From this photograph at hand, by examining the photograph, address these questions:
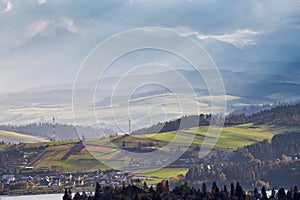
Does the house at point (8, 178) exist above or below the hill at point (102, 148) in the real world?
below

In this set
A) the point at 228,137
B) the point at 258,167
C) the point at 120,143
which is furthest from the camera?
the point at 228,137

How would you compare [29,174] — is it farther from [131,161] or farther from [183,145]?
[183,145]

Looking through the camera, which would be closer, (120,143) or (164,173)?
(164,173)

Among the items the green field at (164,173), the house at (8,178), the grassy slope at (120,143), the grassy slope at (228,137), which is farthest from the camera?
the grassy slope at (228,137)

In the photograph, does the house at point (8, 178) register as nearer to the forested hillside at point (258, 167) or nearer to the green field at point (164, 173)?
the green field at point (164, 173)

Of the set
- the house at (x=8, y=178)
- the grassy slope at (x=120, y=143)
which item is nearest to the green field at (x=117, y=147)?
the grassy slope at (x=120, y=143)

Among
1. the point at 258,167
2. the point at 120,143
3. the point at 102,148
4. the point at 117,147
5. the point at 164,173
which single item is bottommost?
the point at 164,173

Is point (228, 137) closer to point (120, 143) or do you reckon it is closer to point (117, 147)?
point (120, 143)

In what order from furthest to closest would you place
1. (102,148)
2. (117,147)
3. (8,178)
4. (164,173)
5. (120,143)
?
1. (120,143)
2. (117,147)
3. (102,148)
4. (8,178)
5. (164,173)

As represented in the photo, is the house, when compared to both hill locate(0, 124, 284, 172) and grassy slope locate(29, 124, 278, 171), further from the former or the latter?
grassy slope locate(29, 124, 278, 171)

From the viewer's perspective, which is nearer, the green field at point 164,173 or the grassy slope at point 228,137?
the green field at point 164,173

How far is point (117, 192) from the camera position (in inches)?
2968

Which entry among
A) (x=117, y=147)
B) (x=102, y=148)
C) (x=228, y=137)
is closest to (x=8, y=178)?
(x=102, y=148)

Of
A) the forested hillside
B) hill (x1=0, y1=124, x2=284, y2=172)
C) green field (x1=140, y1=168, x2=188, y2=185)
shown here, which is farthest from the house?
the forested hillside
